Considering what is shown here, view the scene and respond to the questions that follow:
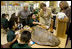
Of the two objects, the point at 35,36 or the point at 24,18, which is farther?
the point at 24,18

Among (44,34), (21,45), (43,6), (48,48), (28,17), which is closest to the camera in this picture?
(21,45)

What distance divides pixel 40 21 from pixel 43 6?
1.55ft

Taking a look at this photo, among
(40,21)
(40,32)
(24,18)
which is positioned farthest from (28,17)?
(40,32)

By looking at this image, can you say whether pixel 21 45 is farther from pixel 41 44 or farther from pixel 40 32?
pixel 40 32

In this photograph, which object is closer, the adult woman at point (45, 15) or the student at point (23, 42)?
the student at point (23, 42)

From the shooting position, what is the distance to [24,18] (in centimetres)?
221

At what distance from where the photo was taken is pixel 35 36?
1.84 m

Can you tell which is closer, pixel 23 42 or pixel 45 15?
pixel 23 42

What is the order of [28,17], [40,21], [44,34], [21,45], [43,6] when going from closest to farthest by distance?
1. [21,45]
2. [44,34]
3. [43,6]
4. [28,17]
5. [40,21]

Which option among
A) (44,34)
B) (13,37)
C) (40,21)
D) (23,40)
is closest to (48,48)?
(44,34)

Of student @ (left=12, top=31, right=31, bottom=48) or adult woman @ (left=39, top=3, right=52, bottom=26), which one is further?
adult woman @ (left=39, top=3, right=52, bottom=26)

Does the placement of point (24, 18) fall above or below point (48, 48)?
above

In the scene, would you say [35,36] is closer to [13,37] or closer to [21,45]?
[13,37]

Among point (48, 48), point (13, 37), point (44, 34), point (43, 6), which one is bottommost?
point (48, 48)
